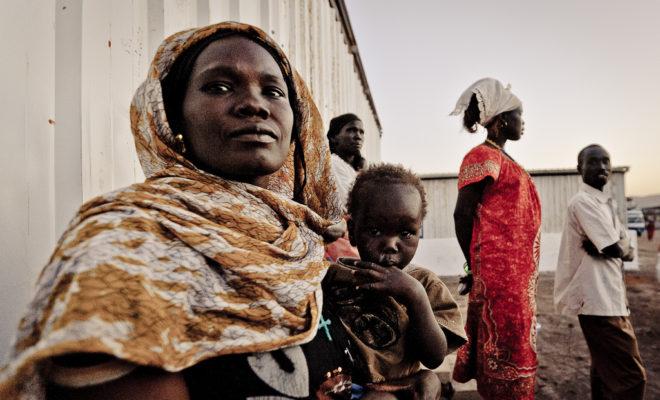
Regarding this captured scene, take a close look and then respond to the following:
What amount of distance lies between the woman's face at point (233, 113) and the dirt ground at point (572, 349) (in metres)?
3.65

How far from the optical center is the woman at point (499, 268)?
7.38ft

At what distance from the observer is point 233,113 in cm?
96

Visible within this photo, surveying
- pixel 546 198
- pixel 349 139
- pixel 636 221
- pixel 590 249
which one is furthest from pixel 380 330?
pixel 636 221

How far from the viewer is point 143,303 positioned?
677 millimetres

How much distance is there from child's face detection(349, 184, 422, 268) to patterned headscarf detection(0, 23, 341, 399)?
0.75ft

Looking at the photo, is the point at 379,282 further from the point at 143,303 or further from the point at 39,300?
the point at 39,300

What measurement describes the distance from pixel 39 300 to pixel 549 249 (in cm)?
1321

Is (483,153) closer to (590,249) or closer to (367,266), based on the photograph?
(590,249)

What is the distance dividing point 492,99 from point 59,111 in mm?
2389

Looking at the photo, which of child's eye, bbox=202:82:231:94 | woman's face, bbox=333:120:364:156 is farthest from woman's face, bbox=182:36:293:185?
woman's face, bbox=333:120:364:156

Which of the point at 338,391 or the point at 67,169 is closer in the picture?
the point at 338,391

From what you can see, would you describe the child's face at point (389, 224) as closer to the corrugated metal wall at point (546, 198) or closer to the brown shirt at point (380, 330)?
the brown shirt at point (380, 330)

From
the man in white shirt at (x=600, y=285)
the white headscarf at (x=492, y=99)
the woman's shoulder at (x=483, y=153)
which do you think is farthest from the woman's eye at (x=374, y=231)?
the man in white shirt at (x=600, y=285)

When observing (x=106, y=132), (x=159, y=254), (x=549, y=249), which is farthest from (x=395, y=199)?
(x=549, y=249)
